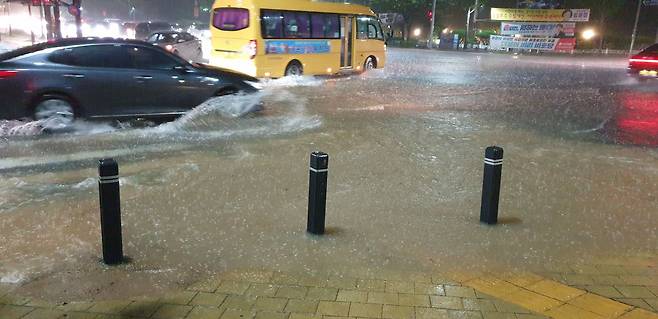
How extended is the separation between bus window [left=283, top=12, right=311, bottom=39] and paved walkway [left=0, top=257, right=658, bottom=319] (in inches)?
559

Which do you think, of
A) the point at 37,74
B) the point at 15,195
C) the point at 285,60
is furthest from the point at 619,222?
the point at 285,60

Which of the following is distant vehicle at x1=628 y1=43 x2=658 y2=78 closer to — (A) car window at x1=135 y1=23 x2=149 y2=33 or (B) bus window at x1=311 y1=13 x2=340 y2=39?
(B) bus window at x1=311 y1=13 x2=340 y2=39

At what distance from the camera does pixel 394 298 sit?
158 inches

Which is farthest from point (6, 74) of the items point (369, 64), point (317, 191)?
point (369, 64)

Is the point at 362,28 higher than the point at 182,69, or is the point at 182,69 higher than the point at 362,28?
the point at 362,28

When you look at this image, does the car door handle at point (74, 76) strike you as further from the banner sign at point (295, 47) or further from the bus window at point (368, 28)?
the bus window at point (368, 28)

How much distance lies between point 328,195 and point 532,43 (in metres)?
45.6

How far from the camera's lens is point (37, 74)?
29.5 feet

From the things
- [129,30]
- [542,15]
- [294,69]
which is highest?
[542,15]

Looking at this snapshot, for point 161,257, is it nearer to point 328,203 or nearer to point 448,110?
point 328,203

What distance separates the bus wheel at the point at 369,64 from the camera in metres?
21.5

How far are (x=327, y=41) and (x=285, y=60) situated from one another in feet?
7.05

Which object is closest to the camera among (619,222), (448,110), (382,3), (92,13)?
(619,222)

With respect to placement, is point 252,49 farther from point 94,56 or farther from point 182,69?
point 94,56
